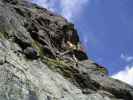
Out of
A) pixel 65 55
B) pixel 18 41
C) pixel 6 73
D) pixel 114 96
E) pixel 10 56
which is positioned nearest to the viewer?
pixel 6 73

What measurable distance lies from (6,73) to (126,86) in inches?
593

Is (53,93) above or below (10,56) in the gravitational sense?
below

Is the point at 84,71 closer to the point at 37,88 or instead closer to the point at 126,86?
the point at 126,86

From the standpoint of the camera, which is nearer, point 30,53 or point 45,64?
point 30,53

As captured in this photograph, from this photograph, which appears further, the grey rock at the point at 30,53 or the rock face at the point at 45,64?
the grey rock at the point at 30,53

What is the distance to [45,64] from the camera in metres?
34.6

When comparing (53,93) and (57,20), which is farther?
(57,20)

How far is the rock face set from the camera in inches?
1116

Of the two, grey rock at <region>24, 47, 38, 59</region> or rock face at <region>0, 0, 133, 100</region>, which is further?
grey rock at <region>24, 47, 38, 59</region>

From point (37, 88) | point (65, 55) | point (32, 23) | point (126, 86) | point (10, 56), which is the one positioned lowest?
point (37, 88)

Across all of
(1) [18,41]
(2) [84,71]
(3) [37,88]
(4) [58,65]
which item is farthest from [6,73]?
(2) [84,71]

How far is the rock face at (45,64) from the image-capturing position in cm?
2834

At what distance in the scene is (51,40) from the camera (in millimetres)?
44188

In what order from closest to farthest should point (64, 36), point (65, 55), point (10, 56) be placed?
point (10, 56), point (65, 55), point (64, 36)
